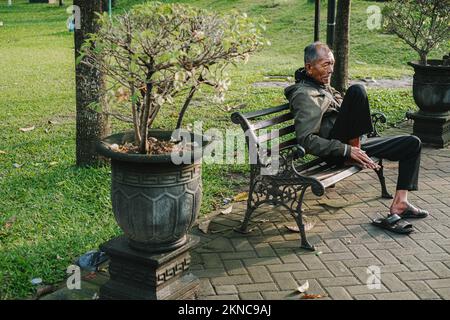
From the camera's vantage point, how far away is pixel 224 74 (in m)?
4.26

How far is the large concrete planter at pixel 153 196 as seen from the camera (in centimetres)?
399

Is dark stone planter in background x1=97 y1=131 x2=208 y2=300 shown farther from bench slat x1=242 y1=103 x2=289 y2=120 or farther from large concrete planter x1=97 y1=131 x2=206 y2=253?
bench slat x1=242 y1=103 x2=289 y2=120

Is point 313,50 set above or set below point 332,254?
above

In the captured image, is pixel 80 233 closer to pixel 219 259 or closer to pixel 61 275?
pixel 61 275

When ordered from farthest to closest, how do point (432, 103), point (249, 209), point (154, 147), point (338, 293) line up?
point (432, 103) → point (249, 209) → point (338, 293) → point (154, 147)

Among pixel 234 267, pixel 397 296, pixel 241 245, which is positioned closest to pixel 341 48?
pixel 241 245

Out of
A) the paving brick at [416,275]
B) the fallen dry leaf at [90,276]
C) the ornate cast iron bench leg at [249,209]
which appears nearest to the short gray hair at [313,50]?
the ornate cast iron bench leg at [249,209]

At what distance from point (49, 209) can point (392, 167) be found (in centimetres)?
408

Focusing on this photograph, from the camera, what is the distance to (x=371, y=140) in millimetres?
6043

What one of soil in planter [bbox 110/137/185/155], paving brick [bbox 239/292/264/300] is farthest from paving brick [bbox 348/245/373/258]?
soil in planter [bbox 110/137/185/155]

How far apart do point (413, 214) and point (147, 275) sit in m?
2.89

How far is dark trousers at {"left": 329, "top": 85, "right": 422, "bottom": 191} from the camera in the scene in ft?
17.8

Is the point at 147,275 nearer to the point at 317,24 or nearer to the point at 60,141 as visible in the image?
the point at 60,141
